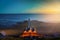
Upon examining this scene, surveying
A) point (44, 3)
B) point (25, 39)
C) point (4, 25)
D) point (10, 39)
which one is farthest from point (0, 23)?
point (44, 3)

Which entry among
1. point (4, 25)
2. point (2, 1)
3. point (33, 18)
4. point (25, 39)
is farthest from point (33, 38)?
point (2, 1)

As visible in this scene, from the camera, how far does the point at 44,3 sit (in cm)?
253

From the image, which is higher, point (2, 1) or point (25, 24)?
point (2, 1)

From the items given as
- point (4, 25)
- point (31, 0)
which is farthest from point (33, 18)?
point (4, 25)

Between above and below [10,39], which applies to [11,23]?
above

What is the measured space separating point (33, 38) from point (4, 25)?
0.46 metres

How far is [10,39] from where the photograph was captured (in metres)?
2.46

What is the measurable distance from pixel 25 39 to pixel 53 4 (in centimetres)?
66

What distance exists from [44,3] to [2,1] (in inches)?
24.3

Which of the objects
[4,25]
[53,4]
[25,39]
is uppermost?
[53,4]

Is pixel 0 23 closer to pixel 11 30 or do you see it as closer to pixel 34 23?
pixel 11 30

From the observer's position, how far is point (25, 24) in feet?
8.13

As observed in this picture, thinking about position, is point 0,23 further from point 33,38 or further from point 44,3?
point 44,3

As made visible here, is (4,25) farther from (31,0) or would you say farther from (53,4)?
(53,4)
